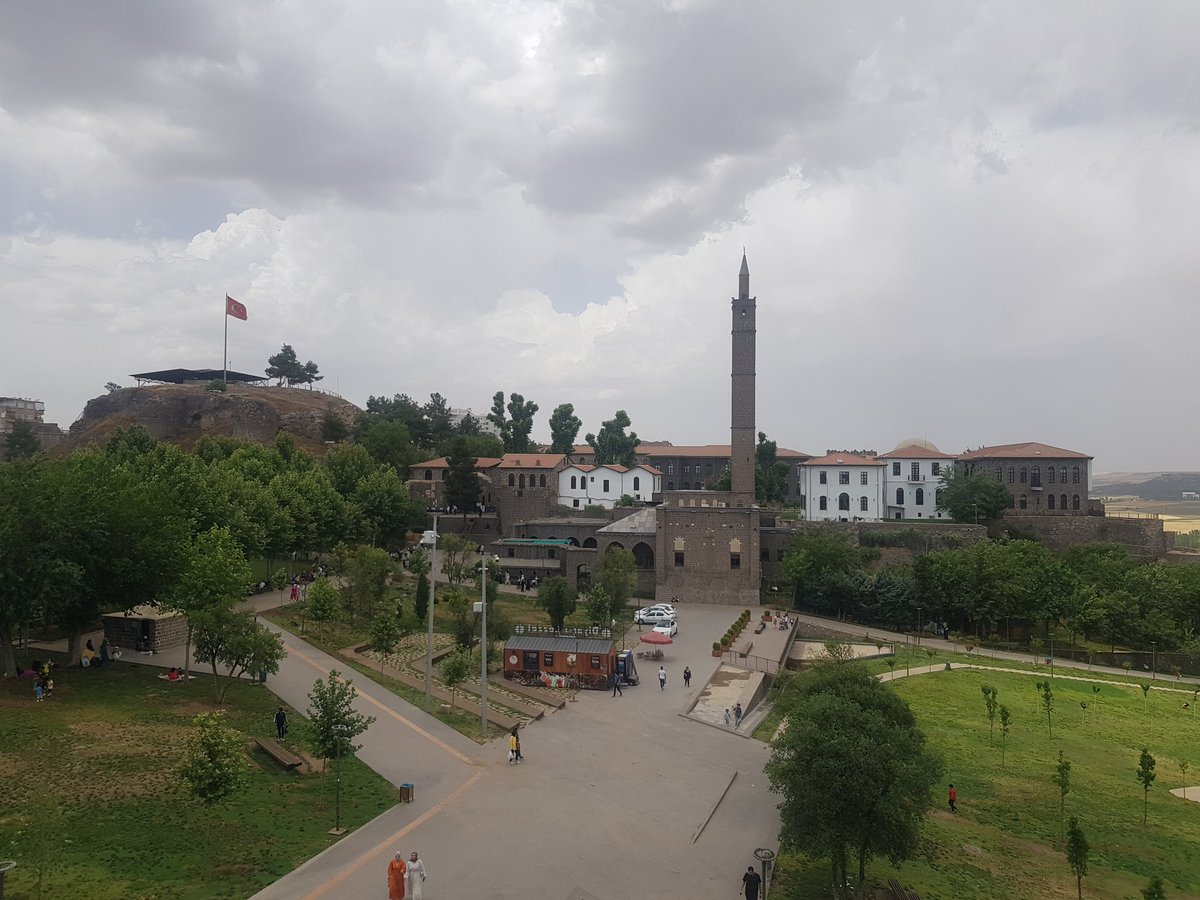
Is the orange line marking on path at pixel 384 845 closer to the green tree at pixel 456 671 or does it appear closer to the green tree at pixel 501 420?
the green tree at pixel 456 671

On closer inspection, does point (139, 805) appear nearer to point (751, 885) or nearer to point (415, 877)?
point (415, 877)

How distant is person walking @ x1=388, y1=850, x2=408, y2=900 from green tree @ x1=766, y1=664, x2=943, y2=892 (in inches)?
308

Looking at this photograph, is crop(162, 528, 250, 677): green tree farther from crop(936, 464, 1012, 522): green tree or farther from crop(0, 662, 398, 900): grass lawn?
crop(936, 464, 1012, 522): green tree

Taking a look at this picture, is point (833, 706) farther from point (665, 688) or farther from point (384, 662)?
point (384, 662)

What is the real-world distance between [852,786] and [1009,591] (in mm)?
39886

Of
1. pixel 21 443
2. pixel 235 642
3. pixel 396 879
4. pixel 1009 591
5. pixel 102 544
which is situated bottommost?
pixel 396 879

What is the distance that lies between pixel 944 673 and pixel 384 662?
29.0 m

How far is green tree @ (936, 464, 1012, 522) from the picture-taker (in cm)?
6531

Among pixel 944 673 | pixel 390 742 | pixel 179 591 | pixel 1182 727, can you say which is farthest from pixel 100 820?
pixel 1182 727

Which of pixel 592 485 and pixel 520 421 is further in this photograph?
pixel 520 421

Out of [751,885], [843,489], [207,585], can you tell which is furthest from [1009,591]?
[207,585]

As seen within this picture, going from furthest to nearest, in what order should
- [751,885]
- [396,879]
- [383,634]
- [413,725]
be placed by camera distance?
1. [383,634]
2. [413,725]
3. [751,885]
4. [396,879]

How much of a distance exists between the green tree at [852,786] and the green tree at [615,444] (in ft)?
254

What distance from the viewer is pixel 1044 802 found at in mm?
22391
